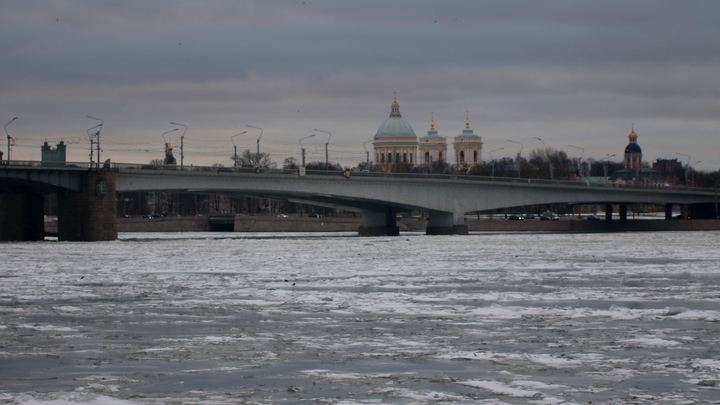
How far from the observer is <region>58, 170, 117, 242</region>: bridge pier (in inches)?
2589

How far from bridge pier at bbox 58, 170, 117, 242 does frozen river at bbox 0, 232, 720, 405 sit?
38244 millimetres

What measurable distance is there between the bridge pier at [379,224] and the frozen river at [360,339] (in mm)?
66827

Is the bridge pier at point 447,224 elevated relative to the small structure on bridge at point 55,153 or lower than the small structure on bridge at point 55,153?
lower

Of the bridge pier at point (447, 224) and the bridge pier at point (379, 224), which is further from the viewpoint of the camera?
the bridge pier at point (379, 224)

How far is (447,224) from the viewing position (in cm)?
8812

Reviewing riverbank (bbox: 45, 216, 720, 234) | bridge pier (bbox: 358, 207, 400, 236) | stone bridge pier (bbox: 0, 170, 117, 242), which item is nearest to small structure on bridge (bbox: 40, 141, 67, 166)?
stone bridge pier (bbox: 0, 170, 117, 242)

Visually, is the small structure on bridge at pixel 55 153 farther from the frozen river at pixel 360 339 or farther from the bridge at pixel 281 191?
the frozen river at pixel 360 339

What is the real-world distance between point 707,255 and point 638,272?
1263 centimetres

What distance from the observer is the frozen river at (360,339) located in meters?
11.3

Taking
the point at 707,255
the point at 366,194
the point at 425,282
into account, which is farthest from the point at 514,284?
the point at 366,194

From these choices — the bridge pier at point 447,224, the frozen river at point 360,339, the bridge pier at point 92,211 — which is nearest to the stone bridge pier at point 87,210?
the bridge pier at point 92,211

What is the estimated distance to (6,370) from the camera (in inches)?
492

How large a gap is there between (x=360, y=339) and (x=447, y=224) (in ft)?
241

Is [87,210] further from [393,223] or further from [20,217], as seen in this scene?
[393,223]
